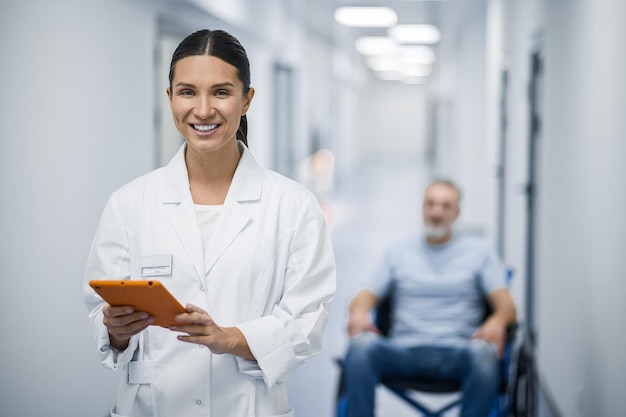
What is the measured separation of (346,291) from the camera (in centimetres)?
655

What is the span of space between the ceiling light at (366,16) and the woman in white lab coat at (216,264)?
271 inches

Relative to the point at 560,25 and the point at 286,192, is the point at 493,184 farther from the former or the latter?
the point at 286,192

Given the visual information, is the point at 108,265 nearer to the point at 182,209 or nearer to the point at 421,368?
the point at 182,209

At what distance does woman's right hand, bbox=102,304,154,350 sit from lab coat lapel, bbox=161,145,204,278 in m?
0.15

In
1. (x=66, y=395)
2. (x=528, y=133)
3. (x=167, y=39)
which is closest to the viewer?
(x=66, y=395)

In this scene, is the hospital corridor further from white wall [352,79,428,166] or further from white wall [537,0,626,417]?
white wall [352,79,428,166]

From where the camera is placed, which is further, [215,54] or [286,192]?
[286,192]

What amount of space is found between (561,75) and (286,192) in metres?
2.81

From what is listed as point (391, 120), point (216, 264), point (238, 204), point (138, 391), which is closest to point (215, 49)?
point (238, 204)

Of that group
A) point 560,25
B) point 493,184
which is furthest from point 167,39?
point 493,184

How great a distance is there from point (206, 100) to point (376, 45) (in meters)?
11.5

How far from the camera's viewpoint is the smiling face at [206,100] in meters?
1.52

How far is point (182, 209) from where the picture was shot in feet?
5.31

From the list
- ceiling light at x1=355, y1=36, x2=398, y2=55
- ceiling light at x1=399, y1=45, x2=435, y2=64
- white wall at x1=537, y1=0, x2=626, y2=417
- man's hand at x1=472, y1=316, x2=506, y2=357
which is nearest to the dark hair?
white wall at x1=537, y1=0, x2=626, y2=417
